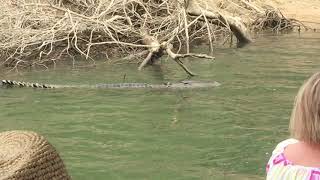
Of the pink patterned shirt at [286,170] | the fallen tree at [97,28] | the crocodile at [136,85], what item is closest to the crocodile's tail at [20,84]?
→ the crocodile at [136,85]

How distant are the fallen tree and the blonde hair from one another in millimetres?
11227

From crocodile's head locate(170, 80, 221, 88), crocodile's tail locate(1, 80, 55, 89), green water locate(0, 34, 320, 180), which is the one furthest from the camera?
crocodile's tail locate(1, 80, 55, 89)

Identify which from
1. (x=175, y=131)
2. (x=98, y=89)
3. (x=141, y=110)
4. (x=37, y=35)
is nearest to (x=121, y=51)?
(x=37, y=35)

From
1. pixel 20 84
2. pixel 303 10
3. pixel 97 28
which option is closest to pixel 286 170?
pixel 20 84

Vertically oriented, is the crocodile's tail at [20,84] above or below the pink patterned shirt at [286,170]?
below

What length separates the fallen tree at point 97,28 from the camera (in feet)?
49.2

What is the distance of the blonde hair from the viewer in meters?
2.69

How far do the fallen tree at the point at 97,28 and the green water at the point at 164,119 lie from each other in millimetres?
889

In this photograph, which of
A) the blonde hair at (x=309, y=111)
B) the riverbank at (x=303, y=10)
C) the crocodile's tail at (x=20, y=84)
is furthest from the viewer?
the riverbank at (x=303, y=10)

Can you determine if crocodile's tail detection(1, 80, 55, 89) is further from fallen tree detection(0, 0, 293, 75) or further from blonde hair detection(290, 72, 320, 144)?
blonde hair detection(290, 72, 320, 144)

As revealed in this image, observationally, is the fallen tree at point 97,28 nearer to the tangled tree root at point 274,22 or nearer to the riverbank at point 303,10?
the tangled tree root at point 274,22

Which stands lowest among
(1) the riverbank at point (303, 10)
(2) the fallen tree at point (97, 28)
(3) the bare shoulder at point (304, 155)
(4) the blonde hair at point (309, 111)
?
(1) the riverbank at point (303, 10)

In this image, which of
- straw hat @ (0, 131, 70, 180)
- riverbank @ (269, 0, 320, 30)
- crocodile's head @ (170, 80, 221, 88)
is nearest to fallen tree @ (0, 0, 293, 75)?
crocodile's head @ (170, 80, 221, 88)

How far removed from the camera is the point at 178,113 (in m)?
10.2
